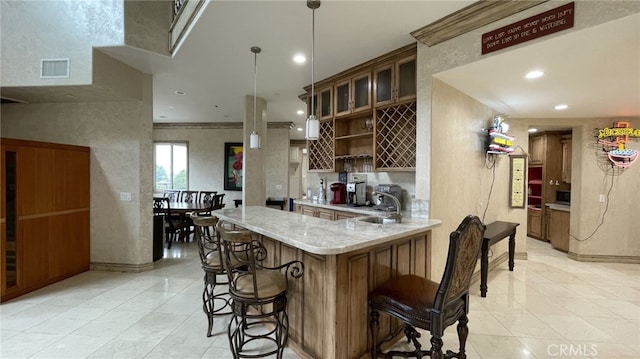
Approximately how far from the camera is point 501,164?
15.6 ft

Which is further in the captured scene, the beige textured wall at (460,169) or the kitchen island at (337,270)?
the beige textured wall at (460,169)

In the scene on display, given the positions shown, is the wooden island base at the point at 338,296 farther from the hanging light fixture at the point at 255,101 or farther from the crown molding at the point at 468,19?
the crown molding at the point at 468,19

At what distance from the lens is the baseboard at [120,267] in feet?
13.8

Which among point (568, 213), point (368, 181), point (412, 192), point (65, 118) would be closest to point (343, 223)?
point (412, 192)

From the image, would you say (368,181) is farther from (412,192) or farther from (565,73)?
(565,73)

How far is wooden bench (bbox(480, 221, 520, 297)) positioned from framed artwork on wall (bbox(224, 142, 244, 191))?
6227mm

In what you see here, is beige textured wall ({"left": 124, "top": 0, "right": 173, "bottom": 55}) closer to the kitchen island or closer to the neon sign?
the kitchen island

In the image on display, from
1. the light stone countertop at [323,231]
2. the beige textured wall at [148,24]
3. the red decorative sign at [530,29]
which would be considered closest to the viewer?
the light stone countertop at [323,231]

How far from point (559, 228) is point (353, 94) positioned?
5.03m

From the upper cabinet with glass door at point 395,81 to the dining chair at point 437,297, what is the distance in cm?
197

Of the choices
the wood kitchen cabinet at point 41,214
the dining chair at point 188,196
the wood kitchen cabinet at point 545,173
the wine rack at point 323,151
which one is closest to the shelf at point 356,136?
the wine rack at point 323,151

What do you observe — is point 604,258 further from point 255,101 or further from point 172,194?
point 172,194

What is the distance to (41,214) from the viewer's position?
11.9 feet

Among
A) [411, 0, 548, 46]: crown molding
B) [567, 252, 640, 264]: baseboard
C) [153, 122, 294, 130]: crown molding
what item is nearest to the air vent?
[411, 0, 548, 46]: crown molding
